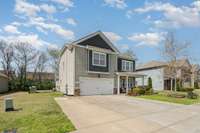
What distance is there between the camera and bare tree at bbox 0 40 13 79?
136ft

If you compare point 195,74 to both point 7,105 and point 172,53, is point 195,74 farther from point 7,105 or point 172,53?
point 7,105

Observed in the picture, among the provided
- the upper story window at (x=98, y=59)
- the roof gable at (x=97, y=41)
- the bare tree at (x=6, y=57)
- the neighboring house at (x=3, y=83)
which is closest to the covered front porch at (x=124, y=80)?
the upper story window at (x=98, y=59)

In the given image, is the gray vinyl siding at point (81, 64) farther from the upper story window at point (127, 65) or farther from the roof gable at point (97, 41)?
the upper story window at point (127, 65)

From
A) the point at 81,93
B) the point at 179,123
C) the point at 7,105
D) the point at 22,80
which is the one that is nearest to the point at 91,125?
the point at 179,123

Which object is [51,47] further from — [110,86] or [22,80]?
[110,86]

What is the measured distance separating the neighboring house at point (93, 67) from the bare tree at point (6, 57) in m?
23.1

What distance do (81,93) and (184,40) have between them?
19.9 metres

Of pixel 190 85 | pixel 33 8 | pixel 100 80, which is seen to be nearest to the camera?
pixel 33 8

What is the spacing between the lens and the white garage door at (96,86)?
22516mm

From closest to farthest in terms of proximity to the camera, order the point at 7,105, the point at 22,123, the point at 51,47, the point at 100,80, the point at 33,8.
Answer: the point at 22,123, the point at 7,105, the point at 33,8, the point at 100,80, the point at 51,47

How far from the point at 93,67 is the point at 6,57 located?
2757cm

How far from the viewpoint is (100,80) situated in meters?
24.2

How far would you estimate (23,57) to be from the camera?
4291cm

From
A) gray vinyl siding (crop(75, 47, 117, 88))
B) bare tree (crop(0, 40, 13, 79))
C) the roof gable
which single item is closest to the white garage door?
gray vinyl siding (crop(75, 47, 117, 88))
